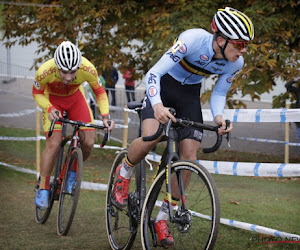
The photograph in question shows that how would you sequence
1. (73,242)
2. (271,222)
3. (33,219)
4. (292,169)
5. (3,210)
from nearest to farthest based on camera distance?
(292,169) < (73,242) < (271,222) < (33,219) < (3,210)

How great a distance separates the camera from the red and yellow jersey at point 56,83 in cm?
661

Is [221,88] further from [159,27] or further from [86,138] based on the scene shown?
[159,27]

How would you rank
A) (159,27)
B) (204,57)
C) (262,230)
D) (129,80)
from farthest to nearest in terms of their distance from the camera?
(129,80) < (159,27) < (262,230) < (204,57)

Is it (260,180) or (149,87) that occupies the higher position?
(149,87)

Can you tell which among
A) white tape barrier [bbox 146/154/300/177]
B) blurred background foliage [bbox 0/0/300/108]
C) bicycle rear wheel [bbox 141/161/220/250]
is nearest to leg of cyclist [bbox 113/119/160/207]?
bicycle rear wheel [bbox 141/161/220/250]

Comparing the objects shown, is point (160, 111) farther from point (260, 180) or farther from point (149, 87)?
point (260, 180)

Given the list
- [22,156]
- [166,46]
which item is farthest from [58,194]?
[22,156]

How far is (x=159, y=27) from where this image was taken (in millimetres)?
11352

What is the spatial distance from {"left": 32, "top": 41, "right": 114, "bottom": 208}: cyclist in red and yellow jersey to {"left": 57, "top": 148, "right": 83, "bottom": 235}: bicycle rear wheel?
0.30 meters

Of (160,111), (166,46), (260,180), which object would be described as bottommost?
(260,180)

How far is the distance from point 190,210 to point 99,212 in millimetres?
3206

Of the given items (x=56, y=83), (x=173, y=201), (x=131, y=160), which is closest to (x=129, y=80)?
(x=56, y=83)

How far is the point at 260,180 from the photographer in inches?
446

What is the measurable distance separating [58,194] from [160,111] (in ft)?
9.12
